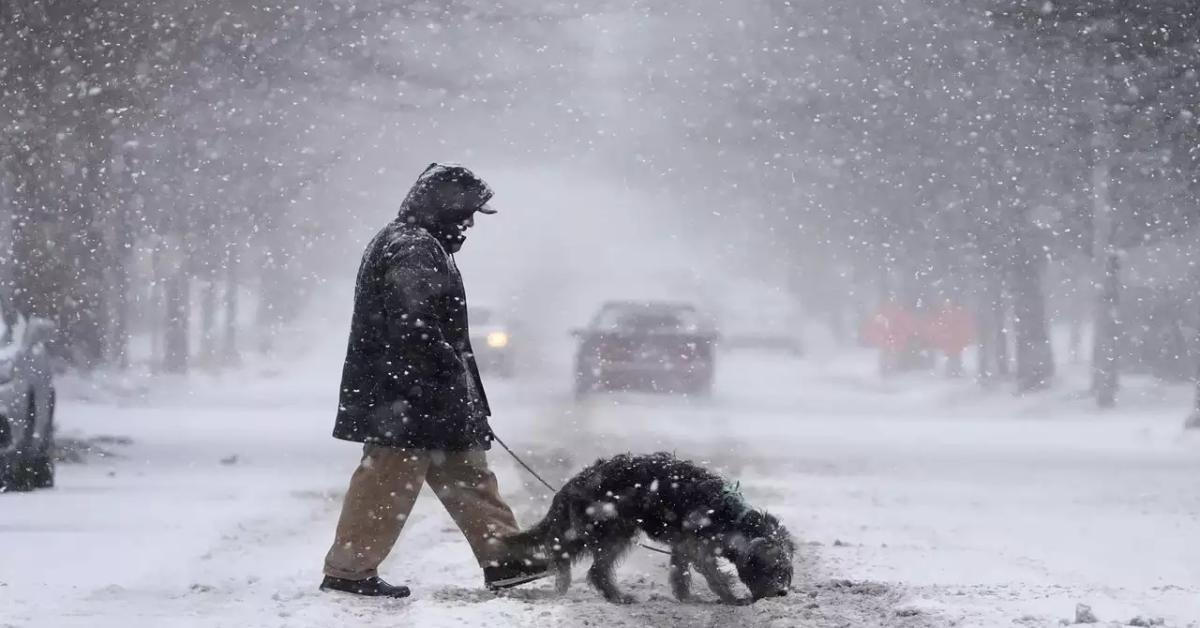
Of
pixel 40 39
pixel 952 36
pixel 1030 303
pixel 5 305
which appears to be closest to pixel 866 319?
pixel 1030 303

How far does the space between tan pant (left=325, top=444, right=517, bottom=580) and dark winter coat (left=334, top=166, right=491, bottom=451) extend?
4.1 inches

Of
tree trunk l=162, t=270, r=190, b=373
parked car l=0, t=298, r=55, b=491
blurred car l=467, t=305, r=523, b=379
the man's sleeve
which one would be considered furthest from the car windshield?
the man's sleeve

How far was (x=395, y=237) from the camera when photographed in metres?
5.54

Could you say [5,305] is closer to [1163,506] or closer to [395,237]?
[395,237]

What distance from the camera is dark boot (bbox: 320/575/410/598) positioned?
5.39 m

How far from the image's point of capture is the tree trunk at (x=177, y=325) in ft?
101

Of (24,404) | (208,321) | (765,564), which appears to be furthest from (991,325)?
(765,564)

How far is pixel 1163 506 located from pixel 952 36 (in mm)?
12690

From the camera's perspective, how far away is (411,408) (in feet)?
17.8

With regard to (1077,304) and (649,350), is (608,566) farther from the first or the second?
(1077,304)

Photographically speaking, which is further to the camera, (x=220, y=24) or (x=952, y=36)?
(x=952, y=36)

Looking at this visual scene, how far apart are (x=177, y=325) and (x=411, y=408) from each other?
27237mm

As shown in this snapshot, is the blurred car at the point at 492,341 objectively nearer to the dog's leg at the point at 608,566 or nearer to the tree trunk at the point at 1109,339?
the tree trunk at the point at 1109,339

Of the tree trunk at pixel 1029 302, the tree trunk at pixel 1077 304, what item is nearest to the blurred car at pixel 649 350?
the tree trunk at pixel 1029 302
